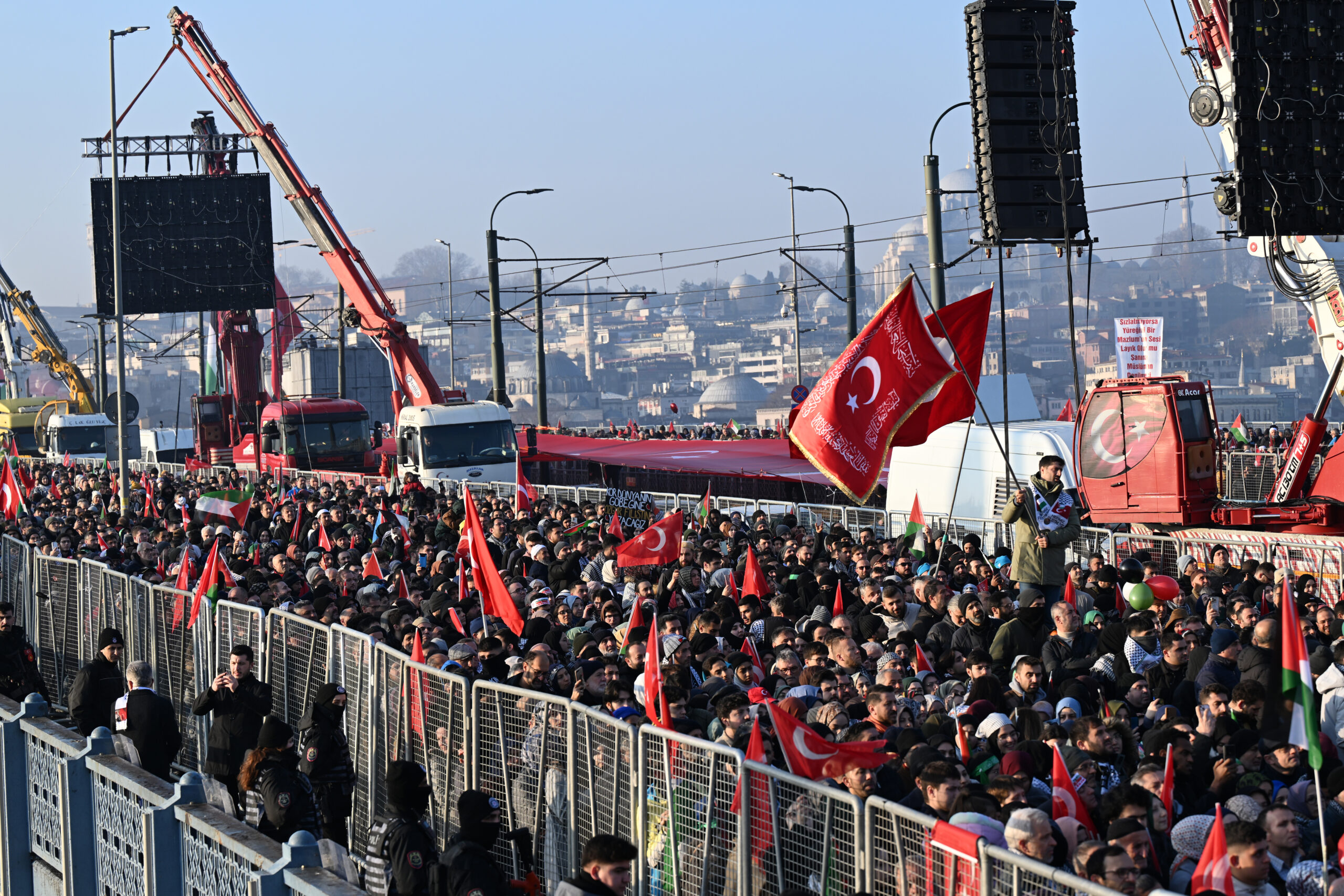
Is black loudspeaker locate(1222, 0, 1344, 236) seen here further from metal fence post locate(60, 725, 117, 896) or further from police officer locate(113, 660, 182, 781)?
metal fence post locate(60, 725, 117, 896)

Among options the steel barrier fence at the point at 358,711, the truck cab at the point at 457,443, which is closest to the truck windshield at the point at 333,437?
the truck cab at the point at 457,443

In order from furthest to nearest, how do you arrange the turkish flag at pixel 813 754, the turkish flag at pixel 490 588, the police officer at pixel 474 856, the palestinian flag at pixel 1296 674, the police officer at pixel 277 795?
the turkish flag at pixel 490 588 → the police officer at pixel 277 795 → the turkish flag at pixel 813 754 → the police officer at pixel 474 856 → the palestinian flag at pixel 1296 674

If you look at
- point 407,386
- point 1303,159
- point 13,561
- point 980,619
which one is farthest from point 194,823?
point 407,386

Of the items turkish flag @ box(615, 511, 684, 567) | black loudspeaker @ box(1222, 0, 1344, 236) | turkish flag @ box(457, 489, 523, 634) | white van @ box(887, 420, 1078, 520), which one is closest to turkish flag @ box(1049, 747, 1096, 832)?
turkish flag @ box(457, 489, 523, 634)

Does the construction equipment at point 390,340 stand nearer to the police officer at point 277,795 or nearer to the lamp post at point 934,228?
the lamp post at point 934,228

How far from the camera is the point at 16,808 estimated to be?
824 cm

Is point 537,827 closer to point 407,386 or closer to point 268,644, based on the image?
point 268,644

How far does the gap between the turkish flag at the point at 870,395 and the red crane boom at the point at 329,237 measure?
2235 centimetres

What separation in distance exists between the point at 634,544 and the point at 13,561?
6.69 m

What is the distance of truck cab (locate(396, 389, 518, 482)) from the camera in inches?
1261

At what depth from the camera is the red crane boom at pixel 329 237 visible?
3641cm

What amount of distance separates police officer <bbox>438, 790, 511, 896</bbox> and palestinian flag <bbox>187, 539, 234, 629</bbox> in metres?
5.95

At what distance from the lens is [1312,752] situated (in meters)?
5.65

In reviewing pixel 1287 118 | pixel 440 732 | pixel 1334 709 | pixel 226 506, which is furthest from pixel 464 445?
pixel 1334 709
